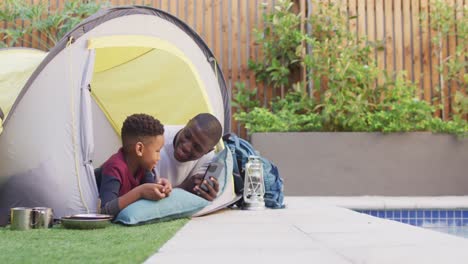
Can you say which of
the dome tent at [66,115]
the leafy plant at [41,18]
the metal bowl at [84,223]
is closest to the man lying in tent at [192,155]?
the dome tent at [66,115]

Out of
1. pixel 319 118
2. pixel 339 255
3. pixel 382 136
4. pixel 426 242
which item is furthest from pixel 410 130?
pixel 339 255

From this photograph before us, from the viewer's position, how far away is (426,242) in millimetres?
2150

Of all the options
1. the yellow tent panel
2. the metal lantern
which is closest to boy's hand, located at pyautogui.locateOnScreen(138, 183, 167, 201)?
the metal lantern

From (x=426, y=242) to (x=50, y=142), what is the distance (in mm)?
1670

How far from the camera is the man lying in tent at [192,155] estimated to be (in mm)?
3219

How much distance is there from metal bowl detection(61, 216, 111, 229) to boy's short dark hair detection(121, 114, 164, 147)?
1.79 ft

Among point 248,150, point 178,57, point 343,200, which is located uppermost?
point 178,57

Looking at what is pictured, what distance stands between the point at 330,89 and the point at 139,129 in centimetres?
280

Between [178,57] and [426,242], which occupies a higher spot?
[178,57]

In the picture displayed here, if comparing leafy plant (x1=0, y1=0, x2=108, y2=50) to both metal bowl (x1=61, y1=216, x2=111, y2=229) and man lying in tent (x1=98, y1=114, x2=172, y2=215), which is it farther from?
metal bowl (x1=61, y1=216, x2=111, y2=229)

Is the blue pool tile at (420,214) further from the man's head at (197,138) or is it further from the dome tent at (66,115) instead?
the man's head at (197,138)

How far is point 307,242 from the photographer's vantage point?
2182 millimetres

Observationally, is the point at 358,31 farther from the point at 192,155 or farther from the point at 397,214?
the point at 192,155

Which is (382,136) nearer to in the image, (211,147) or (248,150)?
(248,150)
